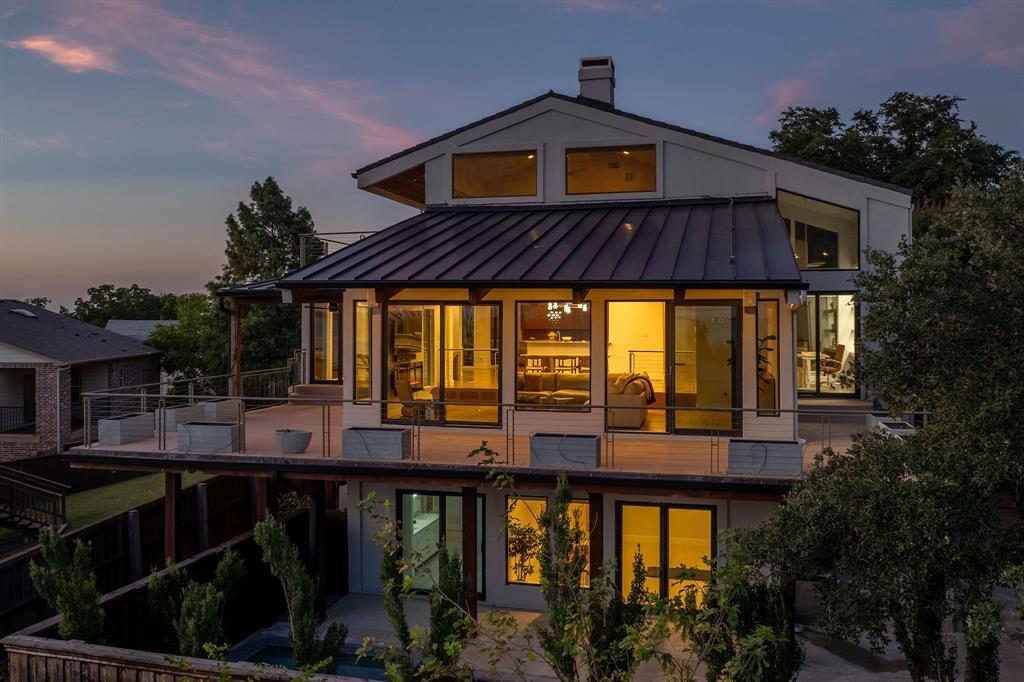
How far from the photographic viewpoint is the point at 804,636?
1042 centimetres

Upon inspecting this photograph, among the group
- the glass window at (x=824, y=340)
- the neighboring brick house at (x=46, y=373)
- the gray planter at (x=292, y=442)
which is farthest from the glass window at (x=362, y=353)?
the neighboring brick house at (x=46, y=373)

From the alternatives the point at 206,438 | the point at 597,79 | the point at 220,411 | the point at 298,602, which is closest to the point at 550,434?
the point at 298,602

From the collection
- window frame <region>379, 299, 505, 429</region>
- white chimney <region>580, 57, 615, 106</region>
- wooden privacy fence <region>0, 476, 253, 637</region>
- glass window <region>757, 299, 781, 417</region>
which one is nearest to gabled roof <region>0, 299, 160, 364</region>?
wooden privacy fence <region>0, 476, 253, 637</region>

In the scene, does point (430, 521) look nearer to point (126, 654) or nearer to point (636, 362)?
point (636, 362)

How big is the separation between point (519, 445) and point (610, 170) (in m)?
6.55

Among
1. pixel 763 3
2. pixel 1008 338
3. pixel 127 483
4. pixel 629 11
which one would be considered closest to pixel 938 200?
pixel 763 3

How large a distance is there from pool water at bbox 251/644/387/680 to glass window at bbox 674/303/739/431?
6.12 metres

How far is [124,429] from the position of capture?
1190 cm

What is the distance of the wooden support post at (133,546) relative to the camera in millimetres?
12625

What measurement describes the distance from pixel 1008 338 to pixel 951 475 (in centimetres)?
112

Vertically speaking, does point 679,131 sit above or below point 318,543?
above

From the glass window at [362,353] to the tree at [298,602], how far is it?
5.16 metres

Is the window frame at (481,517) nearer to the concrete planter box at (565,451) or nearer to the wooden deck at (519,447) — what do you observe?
the wooden deck at (519,447)

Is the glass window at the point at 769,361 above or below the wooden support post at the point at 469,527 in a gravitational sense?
above
